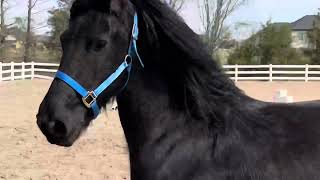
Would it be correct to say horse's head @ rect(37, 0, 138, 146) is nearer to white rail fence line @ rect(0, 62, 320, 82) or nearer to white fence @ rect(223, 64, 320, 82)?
white rail fence line @ rect(0, 62, 320, 82)

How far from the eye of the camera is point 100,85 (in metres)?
2.54

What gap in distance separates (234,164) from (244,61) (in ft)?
118

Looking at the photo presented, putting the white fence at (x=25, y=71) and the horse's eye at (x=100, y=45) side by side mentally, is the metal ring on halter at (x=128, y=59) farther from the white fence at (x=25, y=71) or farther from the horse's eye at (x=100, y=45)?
the white fence at (x=25, y=71)

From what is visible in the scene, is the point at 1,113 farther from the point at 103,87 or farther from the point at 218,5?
the point at 218,5

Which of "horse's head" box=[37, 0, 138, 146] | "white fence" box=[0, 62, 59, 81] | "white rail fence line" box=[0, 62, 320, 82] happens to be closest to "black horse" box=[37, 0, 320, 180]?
"horse's head" box=[37, 0, 138, 146]

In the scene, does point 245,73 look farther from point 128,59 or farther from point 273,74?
point 128,59

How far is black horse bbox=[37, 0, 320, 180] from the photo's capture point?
2.54 m

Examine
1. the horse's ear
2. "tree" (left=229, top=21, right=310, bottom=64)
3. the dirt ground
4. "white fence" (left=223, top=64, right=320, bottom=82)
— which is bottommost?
the dirt ground

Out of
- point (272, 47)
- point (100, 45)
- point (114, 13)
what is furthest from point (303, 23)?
point (100, 45)

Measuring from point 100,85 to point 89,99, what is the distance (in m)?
0.10

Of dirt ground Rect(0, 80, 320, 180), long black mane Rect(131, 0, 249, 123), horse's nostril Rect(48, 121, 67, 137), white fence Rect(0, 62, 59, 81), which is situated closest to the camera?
horse's nostril Rect(48, 121, 67, 137)

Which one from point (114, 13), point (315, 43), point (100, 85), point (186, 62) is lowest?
point (100, 85)

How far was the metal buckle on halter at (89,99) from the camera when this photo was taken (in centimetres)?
250

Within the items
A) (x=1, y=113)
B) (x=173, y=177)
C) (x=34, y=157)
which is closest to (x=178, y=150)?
(x=173, y=177)
